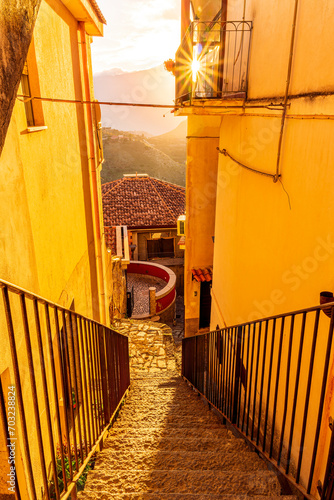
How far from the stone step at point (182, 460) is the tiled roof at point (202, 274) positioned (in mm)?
6867

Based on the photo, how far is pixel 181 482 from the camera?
302cm

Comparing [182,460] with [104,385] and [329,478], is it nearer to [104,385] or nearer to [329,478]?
[104,385]

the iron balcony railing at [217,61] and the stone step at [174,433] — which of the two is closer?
the stone step at [174,433]

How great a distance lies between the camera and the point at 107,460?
341cm

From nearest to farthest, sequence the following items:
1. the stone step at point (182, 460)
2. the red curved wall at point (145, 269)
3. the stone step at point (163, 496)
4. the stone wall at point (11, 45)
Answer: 1. the stone wall at point (11, 45)
2. the stone step at point (163, 496)
3. the stone step at point (182, 460)
4. the red curved wall at point (145, 269)

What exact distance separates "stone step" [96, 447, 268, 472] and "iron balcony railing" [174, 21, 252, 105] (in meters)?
4.89

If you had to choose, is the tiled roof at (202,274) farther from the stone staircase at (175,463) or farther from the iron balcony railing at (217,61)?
the iron balcony railing at (217,61)

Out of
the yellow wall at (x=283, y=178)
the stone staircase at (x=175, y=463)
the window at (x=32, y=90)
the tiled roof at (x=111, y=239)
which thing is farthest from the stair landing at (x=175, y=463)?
the tiled roof at (x=111, y=239)

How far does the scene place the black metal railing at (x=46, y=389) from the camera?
79.9 inches

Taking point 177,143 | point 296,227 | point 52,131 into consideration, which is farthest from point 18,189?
point 177,143

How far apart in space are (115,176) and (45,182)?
49.9 meters

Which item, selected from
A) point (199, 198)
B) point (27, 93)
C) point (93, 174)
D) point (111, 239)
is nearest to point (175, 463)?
point (27, 93)

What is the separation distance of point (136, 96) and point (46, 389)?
12882cm

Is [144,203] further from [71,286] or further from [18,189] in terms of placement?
[18,189]
